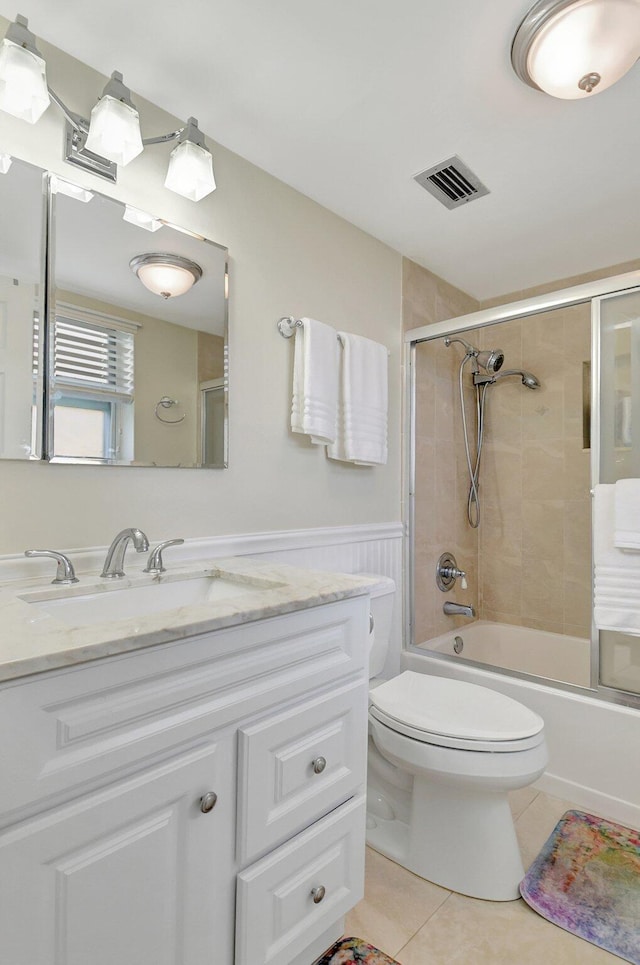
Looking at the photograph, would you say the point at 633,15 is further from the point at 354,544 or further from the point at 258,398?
the point at 354,544

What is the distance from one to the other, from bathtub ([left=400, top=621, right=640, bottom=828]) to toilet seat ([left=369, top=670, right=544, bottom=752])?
47 cm

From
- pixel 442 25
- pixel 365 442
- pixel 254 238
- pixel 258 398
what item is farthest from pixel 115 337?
pixel 442 25

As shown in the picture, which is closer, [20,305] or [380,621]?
[20,305]

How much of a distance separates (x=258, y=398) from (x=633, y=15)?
1.32 meters

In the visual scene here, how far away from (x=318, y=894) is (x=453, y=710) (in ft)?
1.98

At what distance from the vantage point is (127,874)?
778 mm

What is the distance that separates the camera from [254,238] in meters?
1.72

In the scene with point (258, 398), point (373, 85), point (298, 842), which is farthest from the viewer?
point (258, 398)

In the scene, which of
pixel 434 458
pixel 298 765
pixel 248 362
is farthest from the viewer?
pixel 434 458

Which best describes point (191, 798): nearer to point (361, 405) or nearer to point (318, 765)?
point (318, 765)

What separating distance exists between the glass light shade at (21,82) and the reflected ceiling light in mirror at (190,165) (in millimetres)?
333

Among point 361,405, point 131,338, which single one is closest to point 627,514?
point 361,405

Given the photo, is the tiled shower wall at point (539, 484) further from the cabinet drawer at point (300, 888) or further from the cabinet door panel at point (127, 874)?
the cabinet door panel at point (127, 874)

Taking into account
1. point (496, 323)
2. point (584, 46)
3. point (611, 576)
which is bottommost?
point (611, 576)
